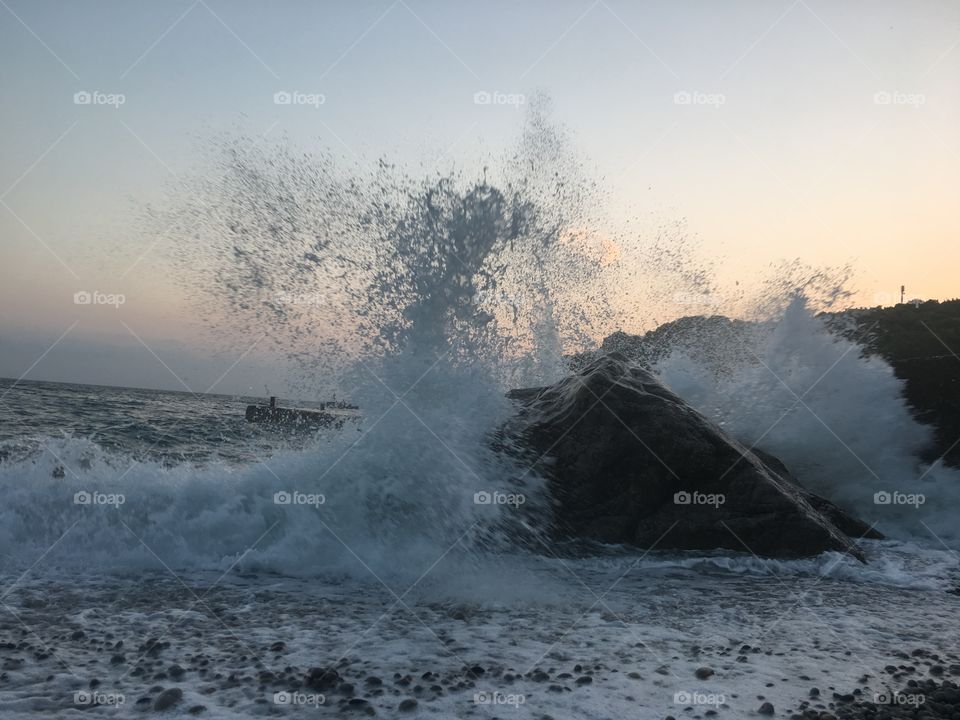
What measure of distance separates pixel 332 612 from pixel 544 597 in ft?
7.39

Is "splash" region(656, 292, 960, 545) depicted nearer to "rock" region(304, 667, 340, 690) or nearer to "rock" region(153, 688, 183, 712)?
"rock" region(304, 667, 340, 690)

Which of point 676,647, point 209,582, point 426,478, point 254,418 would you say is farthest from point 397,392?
point 254,418

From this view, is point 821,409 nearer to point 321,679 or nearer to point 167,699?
point 321,679

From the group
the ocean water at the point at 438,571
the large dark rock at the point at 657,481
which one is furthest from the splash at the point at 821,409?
the large dark rock at the point at 657,481

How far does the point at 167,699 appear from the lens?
443cm

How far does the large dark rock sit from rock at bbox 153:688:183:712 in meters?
6.14

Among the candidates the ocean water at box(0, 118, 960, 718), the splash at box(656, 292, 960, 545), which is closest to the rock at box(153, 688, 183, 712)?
the ocean water at box(0, 118, 960, 718)

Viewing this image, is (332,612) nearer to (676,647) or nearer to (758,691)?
(676,647)

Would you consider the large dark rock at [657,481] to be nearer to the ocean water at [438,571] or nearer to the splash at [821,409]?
the ocean water at [438,571]

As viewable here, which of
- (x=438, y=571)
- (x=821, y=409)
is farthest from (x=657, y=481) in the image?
(x=821, y=409)

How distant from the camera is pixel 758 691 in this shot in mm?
4883

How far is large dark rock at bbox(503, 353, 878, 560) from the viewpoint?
983cm

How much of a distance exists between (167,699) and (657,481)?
24.9ft

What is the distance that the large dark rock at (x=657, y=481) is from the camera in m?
9.83
